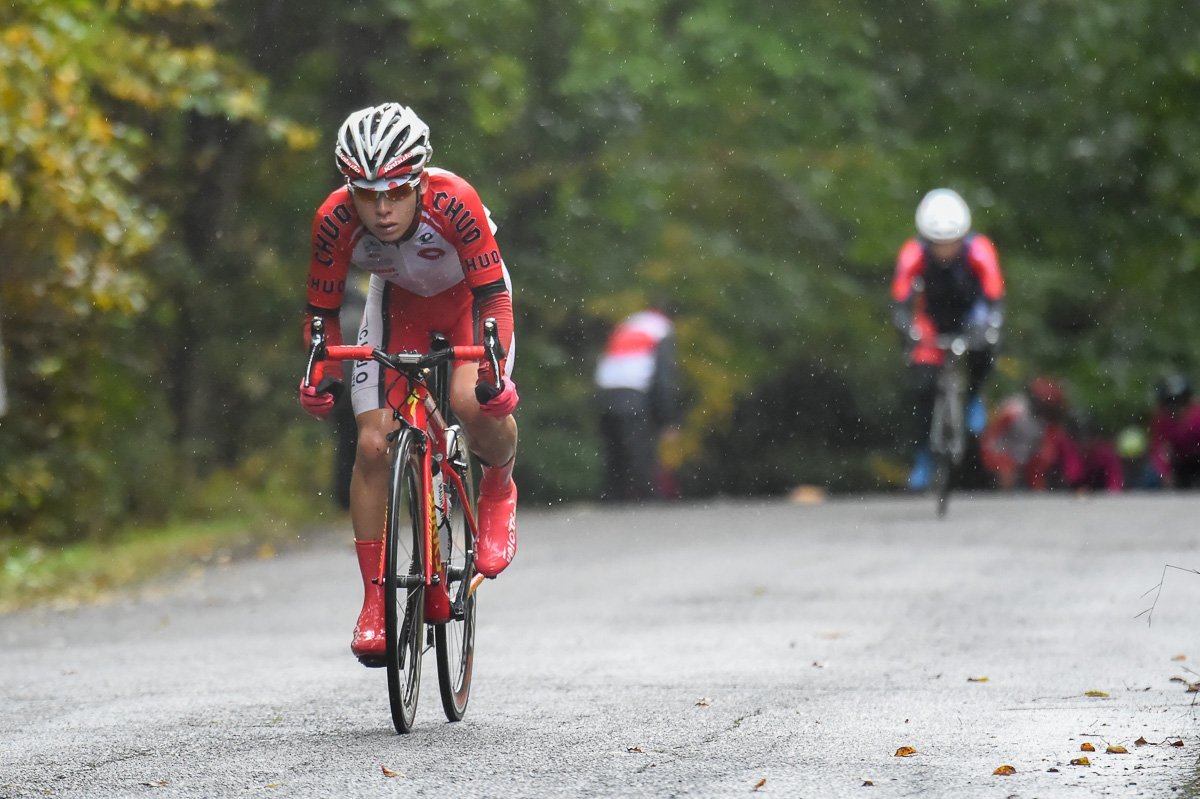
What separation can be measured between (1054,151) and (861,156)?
16.5ft

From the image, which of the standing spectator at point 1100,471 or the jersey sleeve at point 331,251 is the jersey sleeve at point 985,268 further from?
the jersey sleeve at point 331,251

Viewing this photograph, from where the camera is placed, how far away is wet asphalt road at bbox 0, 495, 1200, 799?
6180 millimetres

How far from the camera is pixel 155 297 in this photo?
1953cm

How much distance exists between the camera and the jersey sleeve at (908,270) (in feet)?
49.5

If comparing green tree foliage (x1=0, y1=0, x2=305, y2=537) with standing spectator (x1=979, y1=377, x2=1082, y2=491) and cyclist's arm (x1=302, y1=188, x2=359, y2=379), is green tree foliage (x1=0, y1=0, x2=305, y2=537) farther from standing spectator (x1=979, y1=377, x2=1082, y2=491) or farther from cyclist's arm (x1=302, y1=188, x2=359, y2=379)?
standing spectator (x1=979, y1=377, x2=1082, y2=491)

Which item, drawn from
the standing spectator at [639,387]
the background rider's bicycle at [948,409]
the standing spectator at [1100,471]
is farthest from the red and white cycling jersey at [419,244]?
the standing spectator at [1100,471]

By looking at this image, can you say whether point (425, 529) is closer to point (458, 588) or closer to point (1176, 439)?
point (458, 588)

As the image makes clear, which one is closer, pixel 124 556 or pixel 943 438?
pixel 124 556

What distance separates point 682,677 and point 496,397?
1.88m

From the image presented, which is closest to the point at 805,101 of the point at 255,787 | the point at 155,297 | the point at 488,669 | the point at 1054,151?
the point at 1054,151

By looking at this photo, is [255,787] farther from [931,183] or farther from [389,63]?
[931,183]

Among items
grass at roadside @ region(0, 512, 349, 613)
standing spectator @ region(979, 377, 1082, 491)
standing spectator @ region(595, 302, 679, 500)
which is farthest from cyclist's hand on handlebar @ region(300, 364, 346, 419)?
standing spectator @ region(979, 377, 1082, 491)

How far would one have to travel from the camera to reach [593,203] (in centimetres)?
2342

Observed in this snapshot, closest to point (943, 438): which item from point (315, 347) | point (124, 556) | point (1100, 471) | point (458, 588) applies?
point (124, 556)
